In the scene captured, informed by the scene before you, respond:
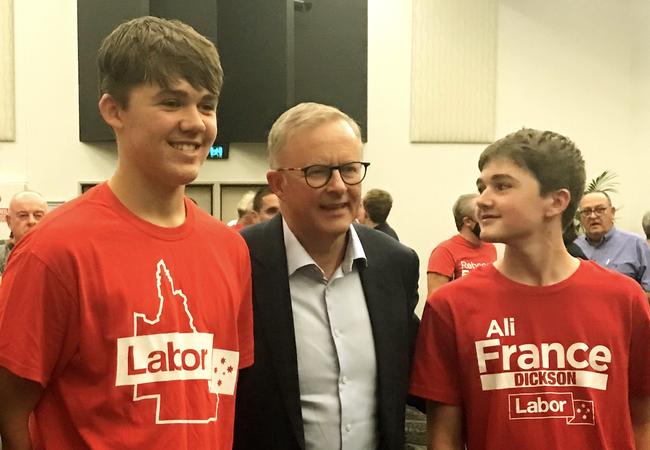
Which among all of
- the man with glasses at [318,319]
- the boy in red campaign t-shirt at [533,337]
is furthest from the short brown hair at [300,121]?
the boy in red campaign t-shirt at [533,337]

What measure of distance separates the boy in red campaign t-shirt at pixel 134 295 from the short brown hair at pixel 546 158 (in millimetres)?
864

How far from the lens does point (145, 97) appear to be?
5.05 ft

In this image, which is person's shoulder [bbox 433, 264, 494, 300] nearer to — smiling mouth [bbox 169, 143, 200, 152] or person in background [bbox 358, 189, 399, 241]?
smiling mouth [bbox 169, 143, 200, 152]

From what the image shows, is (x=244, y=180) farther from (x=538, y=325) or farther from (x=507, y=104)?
(x=538, y=325)

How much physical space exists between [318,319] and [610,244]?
193 inches

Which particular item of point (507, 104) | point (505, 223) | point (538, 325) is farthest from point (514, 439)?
point (507, 104)

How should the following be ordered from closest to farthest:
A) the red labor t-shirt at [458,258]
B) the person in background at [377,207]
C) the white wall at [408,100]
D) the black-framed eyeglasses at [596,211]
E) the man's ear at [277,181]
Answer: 1. the man's ear at [277,181]
2. the red labor t-shirt at [458,258]
3. the black-framed eyeglasses at [596,211]
4. the person in background at [377,207]
5. the white wall at [408,100]

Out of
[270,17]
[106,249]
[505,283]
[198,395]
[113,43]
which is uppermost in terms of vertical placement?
[270,17]

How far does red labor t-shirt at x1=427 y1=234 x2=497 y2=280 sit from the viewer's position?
206 inches

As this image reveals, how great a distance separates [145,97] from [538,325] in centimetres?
117

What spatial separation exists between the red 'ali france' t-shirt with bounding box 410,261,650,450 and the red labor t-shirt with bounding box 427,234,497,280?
10.4 feet

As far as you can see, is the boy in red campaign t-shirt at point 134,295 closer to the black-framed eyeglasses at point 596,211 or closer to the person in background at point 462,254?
the person in background at point 462,254

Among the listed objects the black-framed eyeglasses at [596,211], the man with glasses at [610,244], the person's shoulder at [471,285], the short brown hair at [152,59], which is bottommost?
the man with glasses at [610,244]

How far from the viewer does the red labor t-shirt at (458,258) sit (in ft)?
17.2
